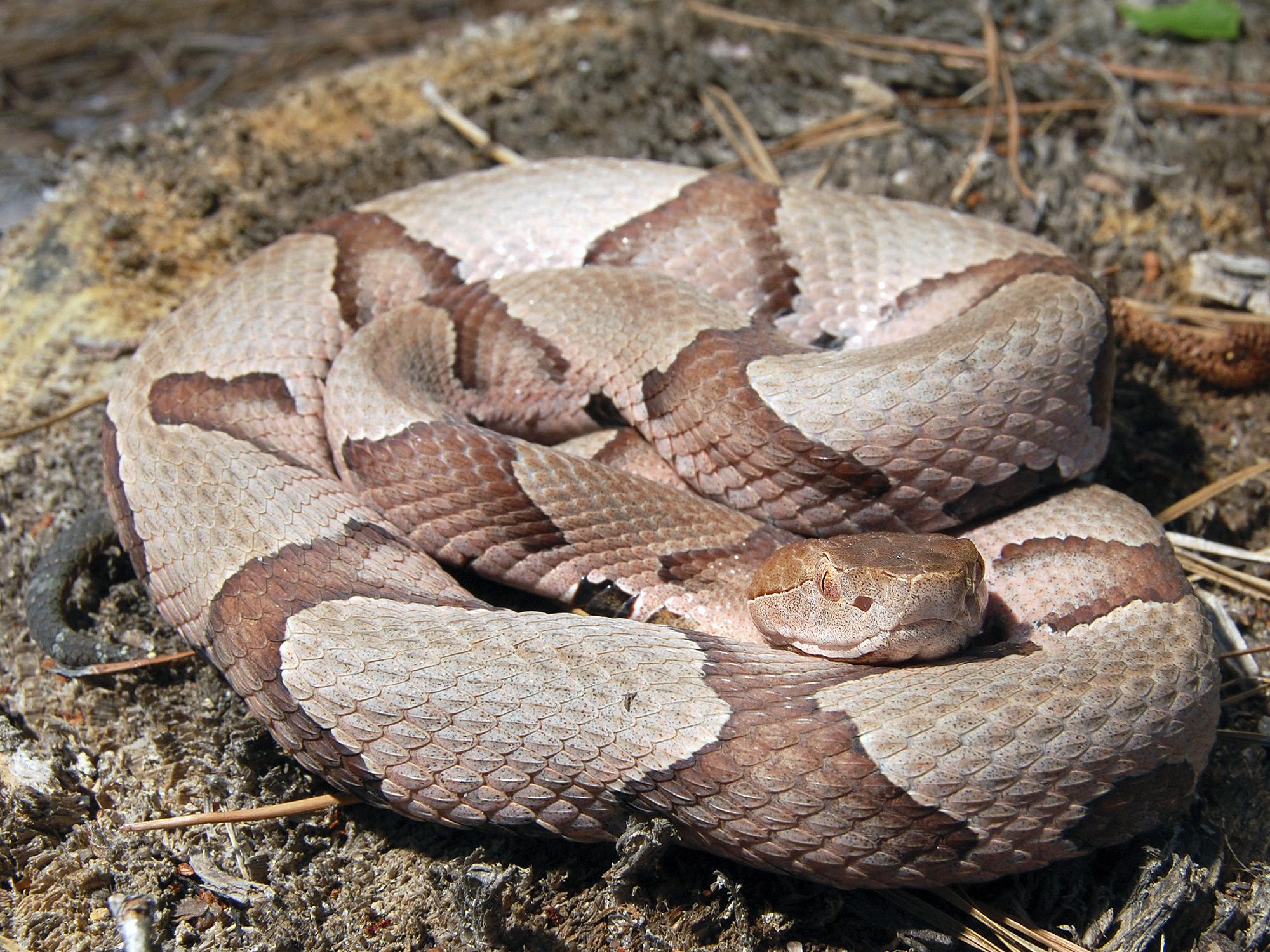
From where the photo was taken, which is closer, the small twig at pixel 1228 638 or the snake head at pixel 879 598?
the snake head at pixel 879 598

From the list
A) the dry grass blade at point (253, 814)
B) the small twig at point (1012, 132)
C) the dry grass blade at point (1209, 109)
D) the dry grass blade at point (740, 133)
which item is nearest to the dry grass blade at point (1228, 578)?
the small twig at point (1012, 132)

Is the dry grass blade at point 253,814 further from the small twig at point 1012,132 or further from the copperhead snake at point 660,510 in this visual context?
the small twig at point 1012,132

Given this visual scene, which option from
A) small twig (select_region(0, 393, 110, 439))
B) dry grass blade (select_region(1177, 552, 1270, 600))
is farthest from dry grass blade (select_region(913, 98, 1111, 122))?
small twig (select_region(0, 393, 110, 439))

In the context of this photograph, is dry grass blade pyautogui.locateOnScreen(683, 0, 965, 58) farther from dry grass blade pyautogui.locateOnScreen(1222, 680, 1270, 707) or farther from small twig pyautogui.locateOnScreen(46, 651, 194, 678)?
small twig pyautogui.locateOnScreen(46, 651, 194, 678)

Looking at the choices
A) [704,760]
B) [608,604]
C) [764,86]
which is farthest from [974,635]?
[764,86]

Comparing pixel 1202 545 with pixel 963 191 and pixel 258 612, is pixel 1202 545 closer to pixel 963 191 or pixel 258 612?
pixel 963 191
